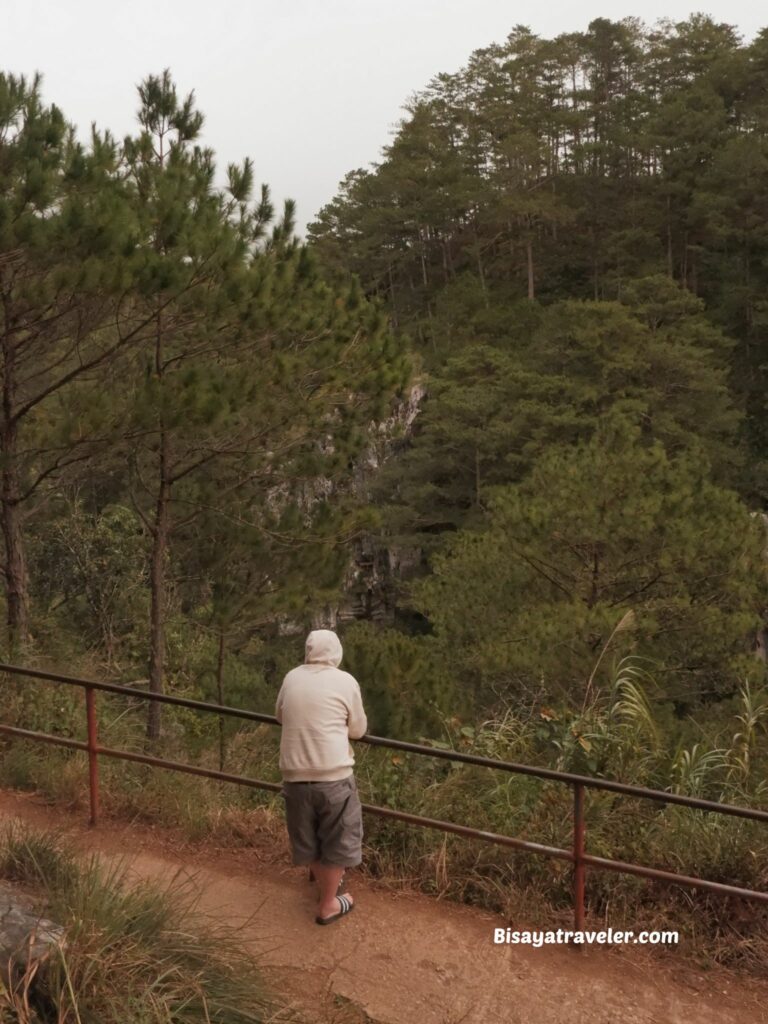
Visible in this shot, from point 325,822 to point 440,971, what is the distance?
67 centimetres

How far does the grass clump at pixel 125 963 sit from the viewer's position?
253 cm

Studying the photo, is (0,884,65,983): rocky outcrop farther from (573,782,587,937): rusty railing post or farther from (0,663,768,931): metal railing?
(573,782,587,937): rusty railing post

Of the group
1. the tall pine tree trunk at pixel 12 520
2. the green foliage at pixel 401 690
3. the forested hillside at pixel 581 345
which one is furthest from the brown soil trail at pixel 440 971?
the green foliage at pixel 401 690

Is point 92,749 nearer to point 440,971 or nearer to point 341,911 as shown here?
point 341,911

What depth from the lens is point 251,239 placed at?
10039 mm

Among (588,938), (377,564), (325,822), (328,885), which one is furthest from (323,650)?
(377,564)

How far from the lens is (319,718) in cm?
350

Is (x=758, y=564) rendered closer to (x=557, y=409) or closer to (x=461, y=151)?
(x=557, y=409)

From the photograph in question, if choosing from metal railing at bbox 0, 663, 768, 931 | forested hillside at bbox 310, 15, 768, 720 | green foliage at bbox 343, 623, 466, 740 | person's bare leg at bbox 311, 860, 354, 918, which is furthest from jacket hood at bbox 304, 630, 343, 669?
green foliage at bbox 343, 623, 466, 740

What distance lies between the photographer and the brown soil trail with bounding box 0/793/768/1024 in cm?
316

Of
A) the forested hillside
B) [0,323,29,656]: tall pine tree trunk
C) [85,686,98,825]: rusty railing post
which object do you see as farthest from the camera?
the forested hillside

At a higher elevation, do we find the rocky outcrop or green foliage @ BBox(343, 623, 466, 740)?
the rocky outcrop

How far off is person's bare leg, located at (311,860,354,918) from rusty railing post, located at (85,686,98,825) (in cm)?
134

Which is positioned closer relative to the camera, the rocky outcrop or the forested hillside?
the rocky outcrop
